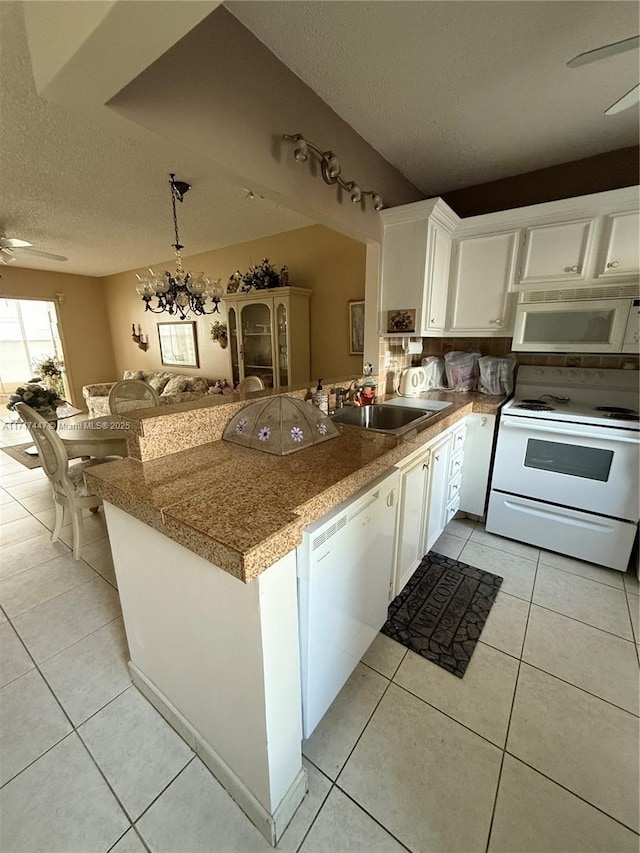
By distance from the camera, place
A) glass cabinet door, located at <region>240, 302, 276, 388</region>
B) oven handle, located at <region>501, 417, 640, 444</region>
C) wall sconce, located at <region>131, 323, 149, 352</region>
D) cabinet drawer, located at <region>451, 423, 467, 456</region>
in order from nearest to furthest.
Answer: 1. oven handle, located at <region>501, 417, 640, 444</region>
2. cabinet drawer, located at <region>451, 423, 467, 456</region>
3. glass cabinet door, located at <region>240, 302, 276, 388</region>
4. wall sconce, located at <region>131, 323, 149, 352</region>

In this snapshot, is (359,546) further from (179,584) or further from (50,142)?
(50,142)

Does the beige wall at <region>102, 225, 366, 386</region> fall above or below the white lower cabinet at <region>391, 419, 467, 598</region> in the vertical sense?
above

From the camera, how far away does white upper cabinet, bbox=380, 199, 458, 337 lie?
86.0 inches

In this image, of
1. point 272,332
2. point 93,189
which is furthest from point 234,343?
point 93,189

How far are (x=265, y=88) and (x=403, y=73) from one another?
641 mm

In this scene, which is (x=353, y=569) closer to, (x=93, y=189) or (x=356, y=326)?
(x=356, y=326)

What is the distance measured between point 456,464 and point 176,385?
403cm

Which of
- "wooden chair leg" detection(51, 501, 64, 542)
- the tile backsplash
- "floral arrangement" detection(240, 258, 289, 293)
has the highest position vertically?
"floral arrangement" detection(240, 258, 289, 293)

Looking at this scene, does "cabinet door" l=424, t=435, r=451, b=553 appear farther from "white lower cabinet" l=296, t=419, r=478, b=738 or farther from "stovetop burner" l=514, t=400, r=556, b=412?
"stovetop burner" l=514, t=400, r=556, b=412

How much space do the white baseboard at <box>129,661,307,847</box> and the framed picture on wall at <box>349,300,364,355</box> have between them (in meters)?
2.95

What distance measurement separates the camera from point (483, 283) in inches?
96.0

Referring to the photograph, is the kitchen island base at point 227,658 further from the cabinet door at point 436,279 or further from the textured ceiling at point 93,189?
the cabinet door at point 436,279

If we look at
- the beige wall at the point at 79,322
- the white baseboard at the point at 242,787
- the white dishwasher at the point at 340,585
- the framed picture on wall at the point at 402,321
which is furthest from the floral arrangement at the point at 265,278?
the beige wall at the point at 79,322

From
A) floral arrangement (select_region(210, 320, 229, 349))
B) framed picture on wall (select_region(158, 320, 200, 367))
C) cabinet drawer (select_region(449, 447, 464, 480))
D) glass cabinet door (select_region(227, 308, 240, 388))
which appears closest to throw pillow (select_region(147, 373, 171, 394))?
framed picture on wall (select_region(158, 320, 200, 367))
